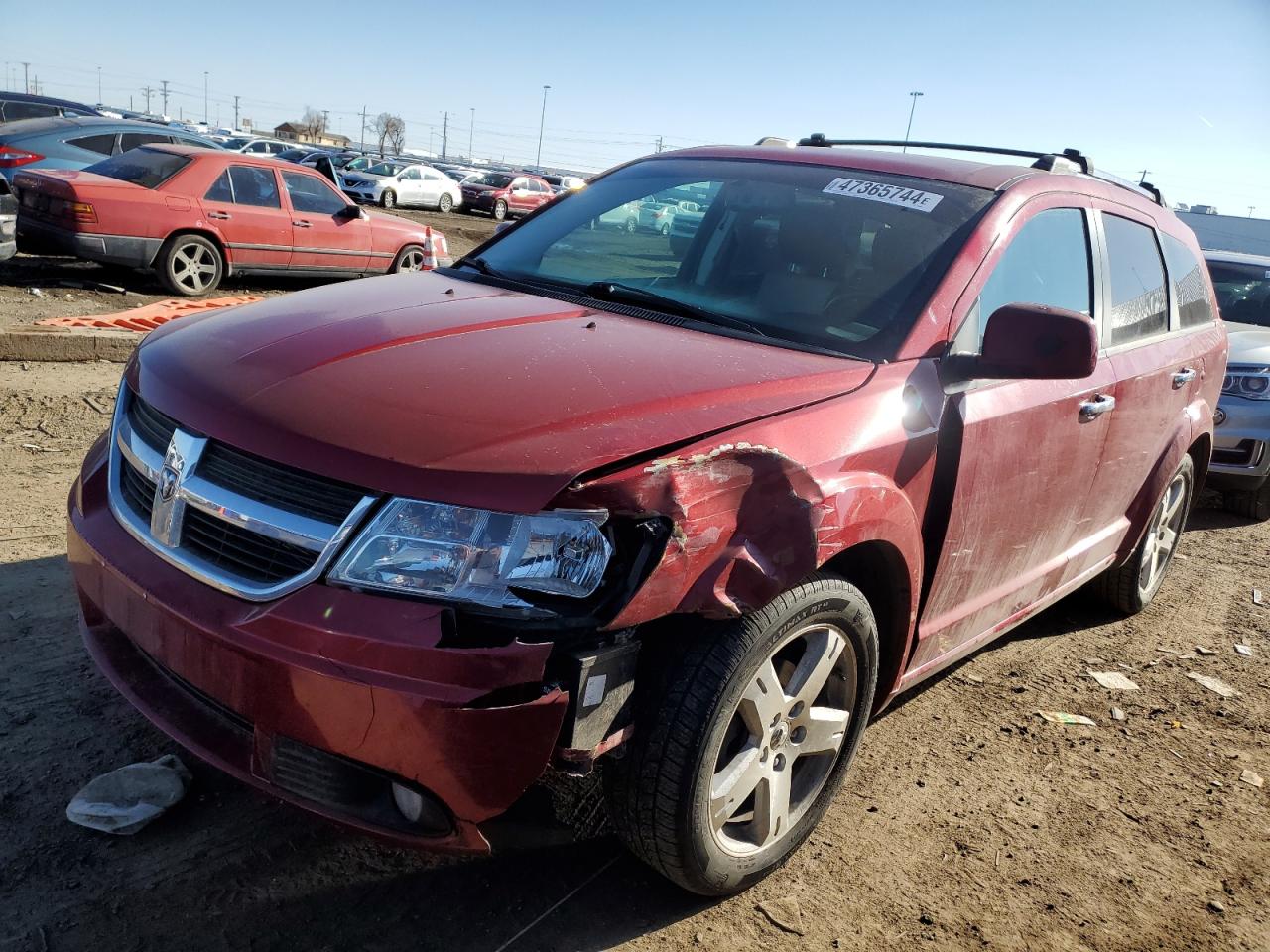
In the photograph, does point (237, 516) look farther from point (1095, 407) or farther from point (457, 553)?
point (1095, 407)

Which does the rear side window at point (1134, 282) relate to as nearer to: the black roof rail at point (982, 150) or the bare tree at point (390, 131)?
the black roof rail at point (982, 150)

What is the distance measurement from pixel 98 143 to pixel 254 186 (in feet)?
11.6

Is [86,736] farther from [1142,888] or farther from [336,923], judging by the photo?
[1142,888]

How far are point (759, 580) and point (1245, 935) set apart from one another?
5.82ft

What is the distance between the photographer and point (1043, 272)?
3.33 meters

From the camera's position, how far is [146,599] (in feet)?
7.29

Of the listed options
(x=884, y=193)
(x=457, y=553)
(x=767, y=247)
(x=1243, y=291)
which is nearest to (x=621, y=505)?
(x=457, y=553)

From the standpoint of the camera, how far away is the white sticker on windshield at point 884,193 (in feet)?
10.3

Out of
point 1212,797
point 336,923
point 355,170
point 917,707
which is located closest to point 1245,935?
point 1212,797

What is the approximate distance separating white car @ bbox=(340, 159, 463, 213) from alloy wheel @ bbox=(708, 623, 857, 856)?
96.7ft

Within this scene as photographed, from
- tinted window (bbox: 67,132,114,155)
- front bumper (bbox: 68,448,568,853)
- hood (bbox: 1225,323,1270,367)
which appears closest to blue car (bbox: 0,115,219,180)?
tinted window (bbox: 67,132,114,155)

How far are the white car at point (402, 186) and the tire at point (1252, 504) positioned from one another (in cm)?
2670

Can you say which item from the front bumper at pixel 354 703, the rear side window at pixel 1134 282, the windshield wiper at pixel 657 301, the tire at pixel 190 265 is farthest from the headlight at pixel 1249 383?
the tire at pixel 190 265

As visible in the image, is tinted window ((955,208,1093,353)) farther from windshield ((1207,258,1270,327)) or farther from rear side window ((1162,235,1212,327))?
windshield ((1207,258,1270,327))
